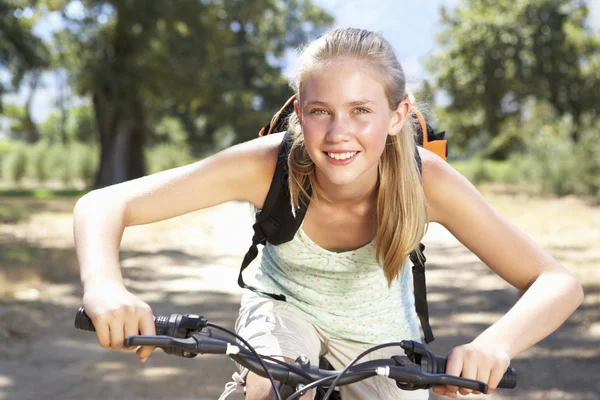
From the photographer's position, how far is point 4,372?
584 centimetres

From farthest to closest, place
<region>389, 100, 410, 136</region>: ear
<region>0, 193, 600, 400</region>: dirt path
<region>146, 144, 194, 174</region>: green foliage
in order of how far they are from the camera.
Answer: <region>146, 144, 194, 174</region>: green foliage, <region>0, 193, 600, 400</region>: dirt path, <region>389, 100, 410, 136</region>: ear

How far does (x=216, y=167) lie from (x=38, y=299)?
6219 mm

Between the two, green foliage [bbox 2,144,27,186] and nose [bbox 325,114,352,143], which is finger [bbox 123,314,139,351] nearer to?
nose [bbox 325,114,352,143]

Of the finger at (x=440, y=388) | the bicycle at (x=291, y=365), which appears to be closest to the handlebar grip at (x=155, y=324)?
the bicycle at (x=291, y=365)

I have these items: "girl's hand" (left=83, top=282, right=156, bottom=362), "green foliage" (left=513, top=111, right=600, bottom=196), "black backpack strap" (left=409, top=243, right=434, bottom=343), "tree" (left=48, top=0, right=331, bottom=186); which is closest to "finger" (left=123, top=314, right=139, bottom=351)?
"girl's hand" (left=83, top=282, right=156, bottom=362)

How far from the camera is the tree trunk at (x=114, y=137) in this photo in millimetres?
26875

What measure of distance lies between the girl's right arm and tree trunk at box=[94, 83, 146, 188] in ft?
80.0

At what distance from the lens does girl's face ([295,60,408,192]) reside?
7.72ft

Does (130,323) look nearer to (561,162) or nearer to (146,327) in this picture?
(146,327)

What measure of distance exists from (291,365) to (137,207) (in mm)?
780

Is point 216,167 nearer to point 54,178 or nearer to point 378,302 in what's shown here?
point 378,302

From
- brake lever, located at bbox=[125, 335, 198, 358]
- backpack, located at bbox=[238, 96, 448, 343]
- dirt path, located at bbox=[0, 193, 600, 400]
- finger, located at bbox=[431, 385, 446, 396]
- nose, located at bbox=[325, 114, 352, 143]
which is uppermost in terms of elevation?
nose, located at bbox=[325, 114, 352, 143]

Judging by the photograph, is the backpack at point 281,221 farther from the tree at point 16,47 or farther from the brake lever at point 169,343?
the tree at point 16,47

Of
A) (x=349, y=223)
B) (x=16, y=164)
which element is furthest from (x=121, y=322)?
(x=16, y=164)
